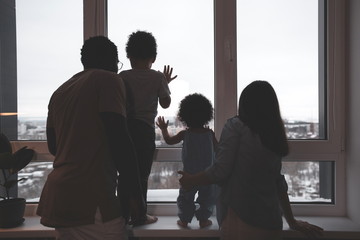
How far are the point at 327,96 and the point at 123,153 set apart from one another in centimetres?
137

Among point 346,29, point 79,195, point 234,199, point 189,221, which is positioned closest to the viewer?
point 79,195

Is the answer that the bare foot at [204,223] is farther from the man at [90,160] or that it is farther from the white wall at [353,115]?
the white wall at [353,115]

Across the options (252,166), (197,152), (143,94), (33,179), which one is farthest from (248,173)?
(33,179)

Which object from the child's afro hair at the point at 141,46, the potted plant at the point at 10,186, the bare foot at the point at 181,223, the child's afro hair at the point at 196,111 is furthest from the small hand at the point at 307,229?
the potted plant at the point at 10,186

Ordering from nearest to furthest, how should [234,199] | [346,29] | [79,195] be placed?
[79,195]
[234,199]
[346,29]

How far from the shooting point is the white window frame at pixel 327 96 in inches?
72.3

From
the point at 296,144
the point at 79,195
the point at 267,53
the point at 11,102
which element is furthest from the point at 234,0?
the point at 11,102

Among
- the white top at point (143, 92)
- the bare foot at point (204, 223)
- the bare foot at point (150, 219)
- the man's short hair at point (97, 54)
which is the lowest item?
the bare foot at point (150, 219)

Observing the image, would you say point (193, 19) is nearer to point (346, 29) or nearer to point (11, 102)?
point (346, 29)

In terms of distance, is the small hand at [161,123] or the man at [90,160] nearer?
the man at [90,160]

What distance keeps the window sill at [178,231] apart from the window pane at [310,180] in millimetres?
187

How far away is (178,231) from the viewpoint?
5.27 ft

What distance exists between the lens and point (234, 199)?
1255 mm

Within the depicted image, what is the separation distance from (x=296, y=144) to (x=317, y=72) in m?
0.46
